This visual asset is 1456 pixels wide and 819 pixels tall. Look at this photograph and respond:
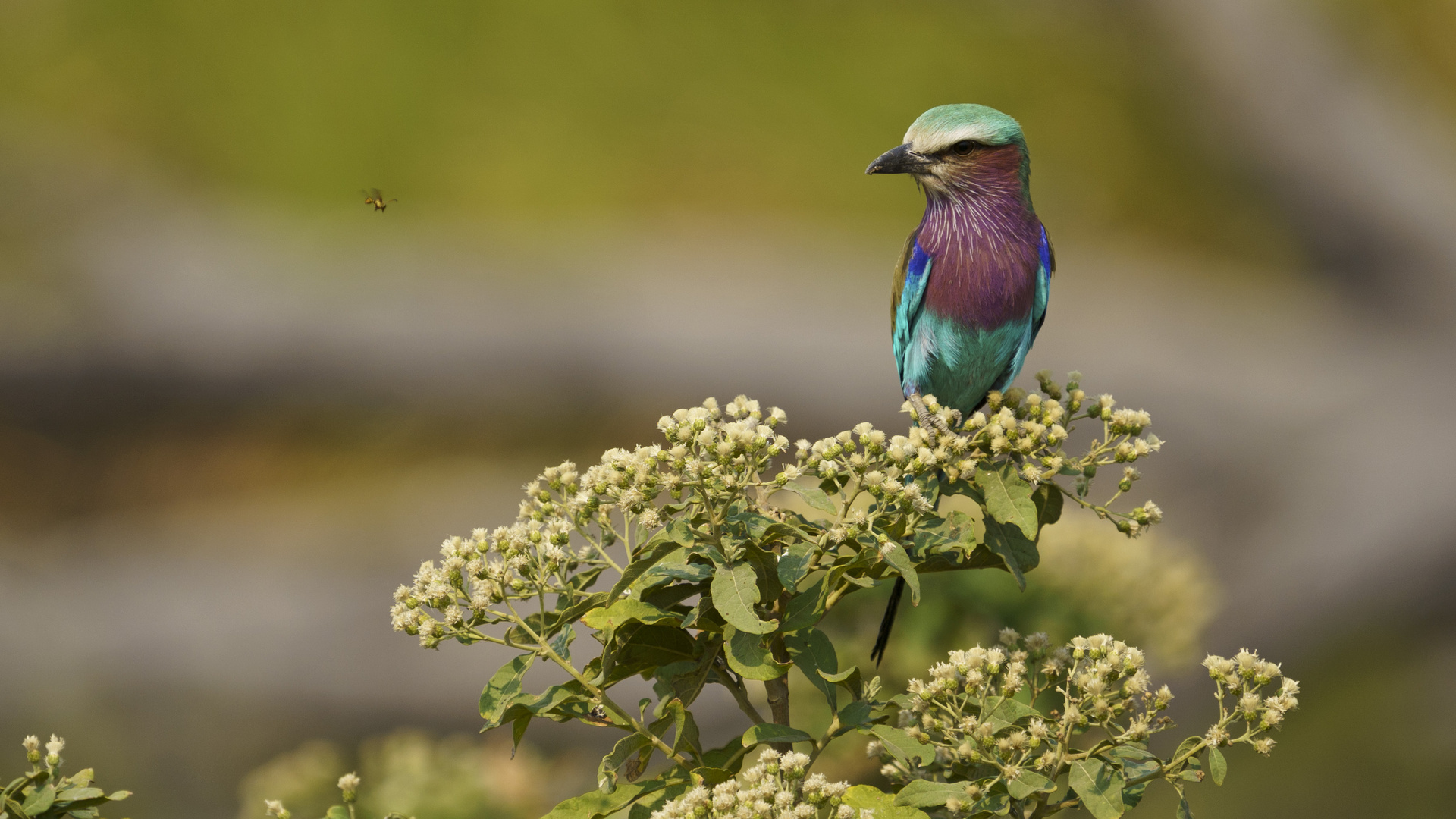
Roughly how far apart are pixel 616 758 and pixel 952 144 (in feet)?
5.48

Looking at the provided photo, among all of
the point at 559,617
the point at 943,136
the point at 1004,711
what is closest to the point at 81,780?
the point at 559,617

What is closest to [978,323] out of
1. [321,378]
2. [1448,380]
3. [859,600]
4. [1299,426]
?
[859,600]

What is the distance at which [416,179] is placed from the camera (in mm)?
9883

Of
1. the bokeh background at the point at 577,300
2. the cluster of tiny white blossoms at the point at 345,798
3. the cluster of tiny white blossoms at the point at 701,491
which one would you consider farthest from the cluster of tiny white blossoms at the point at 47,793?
the bokeh background at the point at 577,300

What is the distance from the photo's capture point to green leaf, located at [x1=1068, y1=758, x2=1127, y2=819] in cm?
164

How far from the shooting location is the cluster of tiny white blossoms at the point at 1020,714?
5.56 feet

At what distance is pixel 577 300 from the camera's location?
9.21 meters

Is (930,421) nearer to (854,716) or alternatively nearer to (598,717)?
(854,716)

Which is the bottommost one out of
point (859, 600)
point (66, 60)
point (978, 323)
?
point (859, 600)

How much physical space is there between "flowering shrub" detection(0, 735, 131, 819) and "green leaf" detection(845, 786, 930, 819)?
1.07 metres

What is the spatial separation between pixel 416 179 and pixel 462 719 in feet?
15.2

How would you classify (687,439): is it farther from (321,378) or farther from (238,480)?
(238,480)

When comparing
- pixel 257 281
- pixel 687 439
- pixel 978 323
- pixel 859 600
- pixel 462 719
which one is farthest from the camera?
pixel 257 281

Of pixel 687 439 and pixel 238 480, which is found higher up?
pixel 238 480
